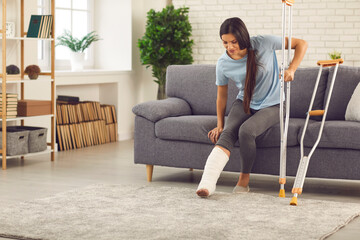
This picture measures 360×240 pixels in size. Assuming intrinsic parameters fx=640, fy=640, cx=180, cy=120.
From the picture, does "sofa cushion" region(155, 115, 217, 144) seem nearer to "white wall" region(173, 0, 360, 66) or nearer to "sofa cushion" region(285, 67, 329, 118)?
"sofa cushion" region(285, 67, 329, 118)

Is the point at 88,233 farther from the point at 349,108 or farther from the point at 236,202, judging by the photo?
the point at 349,108

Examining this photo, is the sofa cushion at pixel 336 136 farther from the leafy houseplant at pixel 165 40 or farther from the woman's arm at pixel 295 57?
the leafy houseplant at pixel 165 40

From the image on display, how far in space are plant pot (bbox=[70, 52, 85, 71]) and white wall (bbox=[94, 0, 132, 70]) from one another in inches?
26.1

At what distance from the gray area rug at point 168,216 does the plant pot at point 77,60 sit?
3.08 meters

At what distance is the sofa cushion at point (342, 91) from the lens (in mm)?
4371

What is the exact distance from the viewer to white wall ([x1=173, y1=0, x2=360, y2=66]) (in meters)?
6.95

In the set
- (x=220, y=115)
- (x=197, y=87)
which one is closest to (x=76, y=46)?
(x=197, y=87)

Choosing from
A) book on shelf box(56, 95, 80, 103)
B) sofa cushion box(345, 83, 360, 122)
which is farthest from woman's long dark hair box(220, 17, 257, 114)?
book on shelf box(56, 95, 80, 103)

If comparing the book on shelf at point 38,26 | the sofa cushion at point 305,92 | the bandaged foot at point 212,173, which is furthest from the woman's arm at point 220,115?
the book on shelf at point 38,26

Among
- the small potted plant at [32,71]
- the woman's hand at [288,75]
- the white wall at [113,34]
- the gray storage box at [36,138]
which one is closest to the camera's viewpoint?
the woman's hand at [288,75]

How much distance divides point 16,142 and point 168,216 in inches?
92.0

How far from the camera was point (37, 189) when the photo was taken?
4238 millimetres

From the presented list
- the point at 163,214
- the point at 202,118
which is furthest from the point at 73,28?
the point at 163,214

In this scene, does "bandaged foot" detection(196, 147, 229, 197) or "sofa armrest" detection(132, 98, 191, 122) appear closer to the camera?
"bandaged foot" detection(196, 147, 229, 197)
